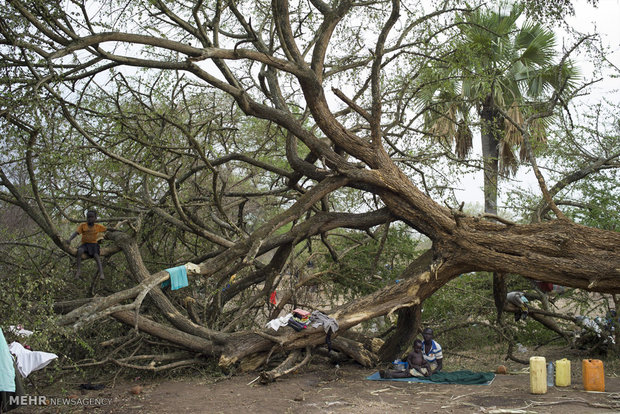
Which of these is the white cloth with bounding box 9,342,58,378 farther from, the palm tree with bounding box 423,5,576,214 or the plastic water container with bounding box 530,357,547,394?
the palm tree with bounding box 423,5,576,214

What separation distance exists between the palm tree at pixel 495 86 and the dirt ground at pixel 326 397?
82.3 inches

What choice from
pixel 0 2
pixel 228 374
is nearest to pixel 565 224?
pixel 228 374

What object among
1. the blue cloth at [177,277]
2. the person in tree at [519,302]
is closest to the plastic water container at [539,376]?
the person in tree at [519,302]

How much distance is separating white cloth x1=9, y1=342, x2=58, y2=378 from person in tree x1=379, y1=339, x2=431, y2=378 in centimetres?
422

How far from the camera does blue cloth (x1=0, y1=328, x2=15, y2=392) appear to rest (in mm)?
4914

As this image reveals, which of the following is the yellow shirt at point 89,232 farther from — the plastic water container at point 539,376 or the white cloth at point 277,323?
the plastic water container at point 539,376

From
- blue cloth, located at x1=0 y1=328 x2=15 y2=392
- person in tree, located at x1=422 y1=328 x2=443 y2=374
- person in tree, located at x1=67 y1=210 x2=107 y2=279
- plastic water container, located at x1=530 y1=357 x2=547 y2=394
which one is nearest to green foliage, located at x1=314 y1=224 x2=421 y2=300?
person in tree, located at x1=422 y1=328 x2=443 y2=374

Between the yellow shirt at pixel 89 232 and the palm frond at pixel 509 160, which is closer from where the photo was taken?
the yellow shirt at pixel 89 232

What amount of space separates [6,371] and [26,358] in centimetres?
68

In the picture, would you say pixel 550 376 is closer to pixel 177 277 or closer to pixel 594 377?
pixel 594 377

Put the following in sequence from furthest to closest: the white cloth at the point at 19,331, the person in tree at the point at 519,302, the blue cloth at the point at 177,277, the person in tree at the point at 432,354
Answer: the person in tree at the point at 519,302 < the person in tree at the point at 432,354 < the blue cloth at the point at 177,277 < the white cloth at the point at 19,331

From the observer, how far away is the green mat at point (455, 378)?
752cm

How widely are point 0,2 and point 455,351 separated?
8189 mm

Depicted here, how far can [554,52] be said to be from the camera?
14352mm
